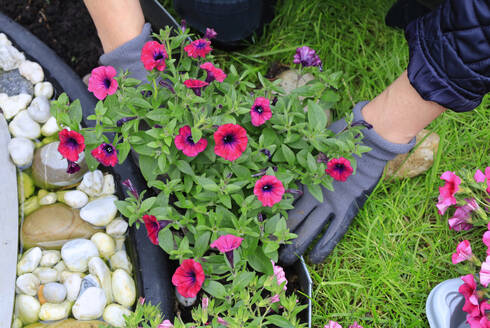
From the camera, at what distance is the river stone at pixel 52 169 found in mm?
1515

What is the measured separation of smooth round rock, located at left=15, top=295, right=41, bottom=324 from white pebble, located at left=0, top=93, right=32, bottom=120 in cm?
62

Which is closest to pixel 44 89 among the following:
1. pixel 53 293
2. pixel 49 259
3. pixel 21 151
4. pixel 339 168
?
pixel 21 151

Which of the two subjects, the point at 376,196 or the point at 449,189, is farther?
the point at 376,196

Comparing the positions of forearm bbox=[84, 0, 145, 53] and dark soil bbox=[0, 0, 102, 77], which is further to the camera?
dark soil bbox=[0, 0, 102, 77]

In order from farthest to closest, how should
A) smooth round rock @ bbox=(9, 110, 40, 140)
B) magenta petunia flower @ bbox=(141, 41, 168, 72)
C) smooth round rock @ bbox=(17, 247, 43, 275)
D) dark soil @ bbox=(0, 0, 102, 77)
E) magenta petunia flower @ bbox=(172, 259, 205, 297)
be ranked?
dark soil @ bbox=(0, 0, 102, 77) < smooth round rock @ bbox=(9, 110, 40, 140) < smooth round rock @ bbox=(17, 247, 43, 275) < magenta petunia flower @ bbox=(141, 41, 168, 72) < magenta petunia flower @ bbox=(172, 259, 205, 297)

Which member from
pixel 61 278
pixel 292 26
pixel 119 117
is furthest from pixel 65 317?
pixel 292 26

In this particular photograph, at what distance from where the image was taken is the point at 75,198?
1.49m

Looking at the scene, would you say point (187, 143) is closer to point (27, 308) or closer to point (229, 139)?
Answer: point (229, 139)

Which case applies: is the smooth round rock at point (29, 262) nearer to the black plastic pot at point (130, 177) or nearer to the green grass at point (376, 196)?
the black plastic pot at point (130, 177)

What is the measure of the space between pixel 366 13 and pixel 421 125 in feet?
2.56

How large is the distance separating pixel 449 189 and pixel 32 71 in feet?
4.69

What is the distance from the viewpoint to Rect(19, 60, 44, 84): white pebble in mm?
1634

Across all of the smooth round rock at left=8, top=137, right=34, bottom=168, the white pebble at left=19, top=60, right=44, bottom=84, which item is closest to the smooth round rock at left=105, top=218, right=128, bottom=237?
the smooth round rock at left=8, top=137, right=34, bottom=168

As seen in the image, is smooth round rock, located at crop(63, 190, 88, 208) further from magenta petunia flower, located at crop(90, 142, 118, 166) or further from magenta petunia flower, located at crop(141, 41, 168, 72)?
magenta petunia flower, located at crop(141, 41, 168, 72)
